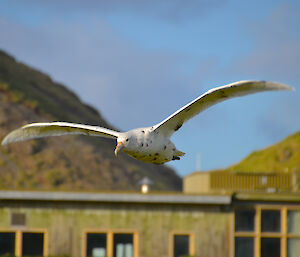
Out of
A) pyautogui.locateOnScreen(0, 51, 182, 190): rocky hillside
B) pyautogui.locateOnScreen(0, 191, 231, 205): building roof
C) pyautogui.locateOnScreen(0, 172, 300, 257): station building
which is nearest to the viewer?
pyautogui.locateOnScreen(0, 191, 231, 205): building roof

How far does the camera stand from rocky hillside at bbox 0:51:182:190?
5059 centimetres

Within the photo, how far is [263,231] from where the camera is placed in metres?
23.4

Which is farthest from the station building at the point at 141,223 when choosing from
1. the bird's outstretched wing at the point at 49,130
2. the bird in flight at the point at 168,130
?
the bird in flight at the point at 168,130

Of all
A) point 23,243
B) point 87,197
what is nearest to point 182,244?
point 87,197

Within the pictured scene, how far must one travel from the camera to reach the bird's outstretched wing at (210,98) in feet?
28.7

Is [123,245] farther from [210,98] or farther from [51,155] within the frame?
[51,155]

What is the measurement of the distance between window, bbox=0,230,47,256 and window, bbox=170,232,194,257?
4224 millimetres

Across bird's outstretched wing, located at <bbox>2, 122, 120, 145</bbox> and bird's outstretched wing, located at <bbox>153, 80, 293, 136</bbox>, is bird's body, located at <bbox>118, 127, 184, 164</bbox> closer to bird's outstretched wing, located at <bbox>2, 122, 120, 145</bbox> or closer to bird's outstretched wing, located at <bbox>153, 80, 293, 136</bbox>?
bird's outstretched wing, located at <bbox>153, 80, 293, 136</bbox>

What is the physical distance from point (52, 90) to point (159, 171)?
13838 millimetres

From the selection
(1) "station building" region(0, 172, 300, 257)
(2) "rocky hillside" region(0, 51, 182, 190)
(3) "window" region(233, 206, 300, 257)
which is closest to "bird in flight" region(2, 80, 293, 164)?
(1) "station building" region(0, 172, 300, 257)

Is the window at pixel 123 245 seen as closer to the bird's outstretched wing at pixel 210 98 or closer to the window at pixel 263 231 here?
the window at pixel 263 231

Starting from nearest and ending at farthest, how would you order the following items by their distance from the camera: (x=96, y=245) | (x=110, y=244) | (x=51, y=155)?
(x=110, y=244)
(x=96, y=245)
(x=51, y=155)

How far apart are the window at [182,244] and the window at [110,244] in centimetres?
127

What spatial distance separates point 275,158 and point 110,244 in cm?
3814
